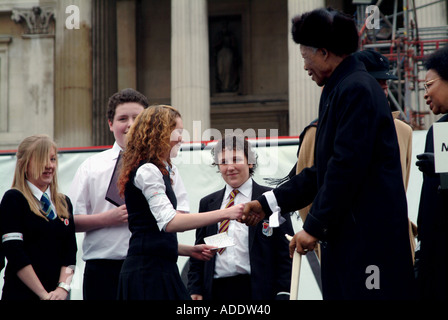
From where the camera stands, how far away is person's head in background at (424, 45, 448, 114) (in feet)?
16.5

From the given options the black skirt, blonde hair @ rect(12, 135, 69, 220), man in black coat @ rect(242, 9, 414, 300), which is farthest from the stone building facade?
man in black coat @ rect(242, 9, 414, 300)

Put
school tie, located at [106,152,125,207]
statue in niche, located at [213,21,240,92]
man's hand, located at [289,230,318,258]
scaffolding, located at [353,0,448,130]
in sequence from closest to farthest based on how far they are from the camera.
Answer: man's hand, located at [289,230,318,258], school tie, located at [106,152,125,207], scaffolding, located at [353,0,448,130], statue in niche, located at [213,21,240,92]

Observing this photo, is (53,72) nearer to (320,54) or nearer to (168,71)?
(168,71)

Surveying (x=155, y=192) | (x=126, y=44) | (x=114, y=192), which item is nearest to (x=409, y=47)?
(x=126, y=44)

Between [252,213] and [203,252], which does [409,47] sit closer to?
[203,252]

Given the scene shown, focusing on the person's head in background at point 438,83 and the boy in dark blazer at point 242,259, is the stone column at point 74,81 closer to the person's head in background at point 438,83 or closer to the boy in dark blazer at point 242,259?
the boy in dark blazer at point 242,259

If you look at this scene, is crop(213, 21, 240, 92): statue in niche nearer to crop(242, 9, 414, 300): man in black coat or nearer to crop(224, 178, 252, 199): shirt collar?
crop(224, 178, 252, 199): shirt collar

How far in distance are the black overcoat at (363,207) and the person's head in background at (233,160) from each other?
2.17m

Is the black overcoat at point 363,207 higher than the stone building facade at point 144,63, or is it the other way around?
Answer: the stone building facade at point 144,63

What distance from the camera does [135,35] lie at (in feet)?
87.0

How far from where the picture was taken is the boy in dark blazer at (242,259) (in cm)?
604

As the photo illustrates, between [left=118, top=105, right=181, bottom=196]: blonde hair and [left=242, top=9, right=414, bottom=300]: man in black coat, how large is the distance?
1.18 meters

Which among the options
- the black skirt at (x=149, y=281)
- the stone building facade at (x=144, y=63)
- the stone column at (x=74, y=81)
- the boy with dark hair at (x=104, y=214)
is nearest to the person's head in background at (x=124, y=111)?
the boy with dark hair at (x=104, y=214)

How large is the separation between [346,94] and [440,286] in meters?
1.41
